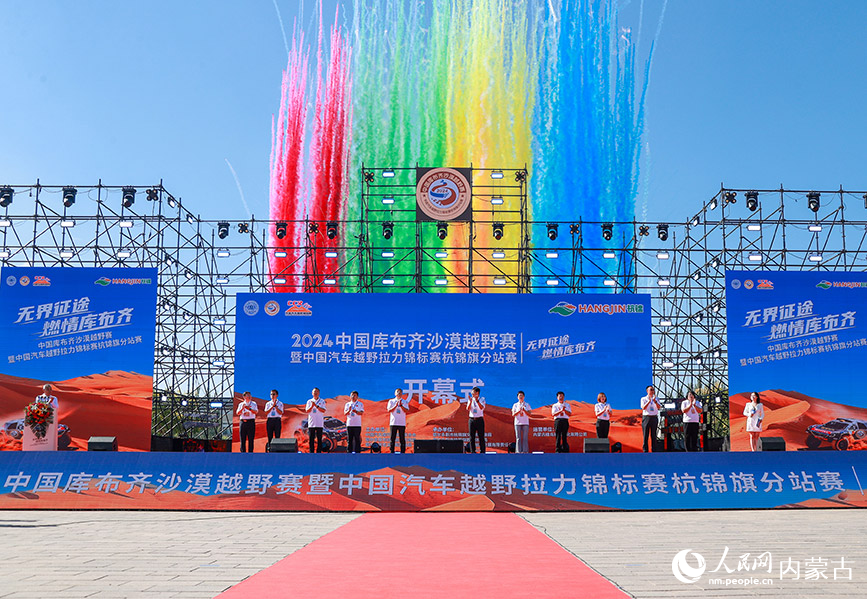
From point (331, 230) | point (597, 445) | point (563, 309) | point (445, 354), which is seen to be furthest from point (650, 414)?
point (331, 230)

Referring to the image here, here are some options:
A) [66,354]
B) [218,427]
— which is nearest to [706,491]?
[66,354]

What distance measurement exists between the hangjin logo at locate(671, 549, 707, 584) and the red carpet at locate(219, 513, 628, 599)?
51 centimetres

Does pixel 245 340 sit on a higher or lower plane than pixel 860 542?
higher

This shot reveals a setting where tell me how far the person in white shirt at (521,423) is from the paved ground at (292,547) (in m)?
4.19

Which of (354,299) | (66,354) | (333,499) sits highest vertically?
(354,299)

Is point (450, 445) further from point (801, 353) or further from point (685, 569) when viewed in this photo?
point (801, 353)

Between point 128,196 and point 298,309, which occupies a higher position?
point 128,196

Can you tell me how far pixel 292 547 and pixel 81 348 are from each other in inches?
445

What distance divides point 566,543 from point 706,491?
4.91m

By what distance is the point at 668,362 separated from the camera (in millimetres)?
23219

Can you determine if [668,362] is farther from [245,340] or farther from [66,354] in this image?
[66,354]

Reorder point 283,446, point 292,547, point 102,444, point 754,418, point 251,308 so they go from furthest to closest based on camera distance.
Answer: point 251,308 → point 754,418 → point 102,444 → point 283,446 → point 292,547

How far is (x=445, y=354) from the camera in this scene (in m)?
15.9

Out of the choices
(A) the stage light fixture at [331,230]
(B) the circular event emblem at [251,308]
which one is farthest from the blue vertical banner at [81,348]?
(A) the stage light fixture at [331,230]
